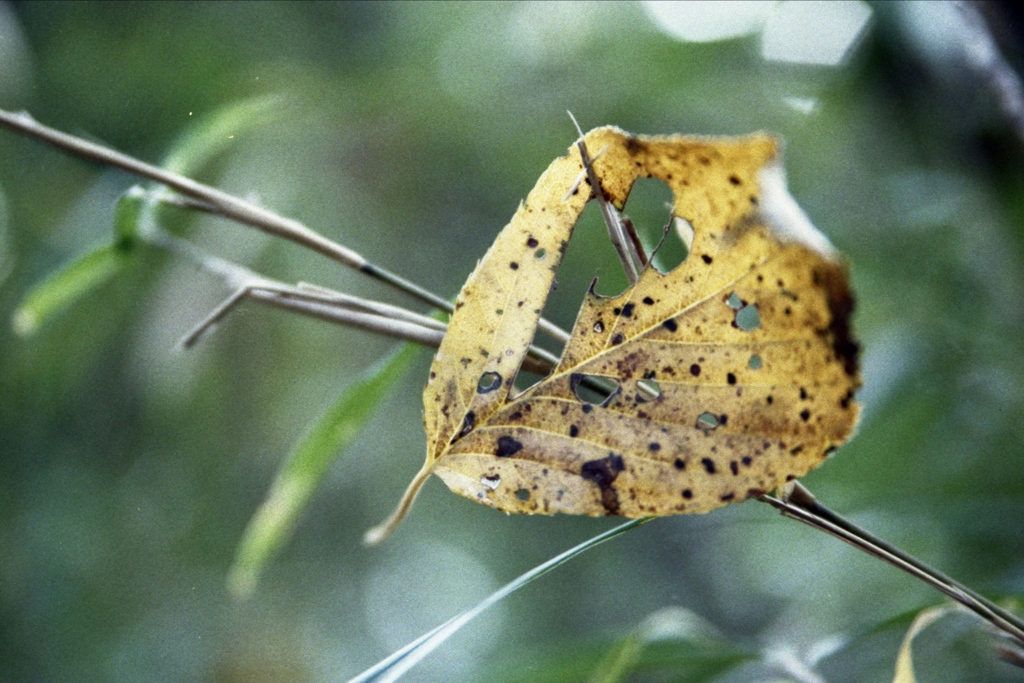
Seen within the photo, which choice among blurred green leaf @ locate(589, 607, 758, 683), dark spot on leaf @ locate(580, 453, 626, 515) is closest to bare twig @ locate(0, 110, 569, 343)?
dark spot on leaf @ locate(580, 453, 626, 515)

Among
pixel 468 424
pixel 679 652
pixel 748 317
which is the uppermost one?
pixel 468 424

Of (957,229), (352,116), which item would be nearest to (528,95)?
(352,116)

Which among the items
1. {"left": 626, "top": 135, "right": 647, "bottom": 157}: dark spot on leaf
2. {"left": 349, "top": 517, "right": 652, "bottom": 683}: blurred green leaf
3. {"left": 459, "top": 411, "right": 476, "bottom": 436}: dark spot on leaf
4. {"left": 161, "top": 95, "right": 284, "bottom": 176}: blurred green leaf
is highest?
{"left": 161, "top": 95, "right": 284, "bottom": 176}: blurred green leaf

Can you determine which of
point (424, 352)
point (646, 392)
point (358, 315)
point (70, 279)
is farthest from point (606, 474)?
point (424, 352)

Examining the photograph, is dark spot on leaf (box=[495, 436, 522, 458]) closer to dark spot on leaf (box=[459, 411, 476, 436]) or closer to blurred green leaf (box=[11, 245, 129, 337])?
dark spot on leaf (box=[459, 411, 476, 436])

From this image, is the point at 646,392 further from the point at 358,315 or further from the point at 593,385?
the point at 358,315

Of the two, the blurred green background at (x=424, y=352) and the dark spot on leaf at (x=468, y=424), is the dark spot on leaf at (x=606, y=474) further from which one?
the blurred green background at (x=424, y=352)
